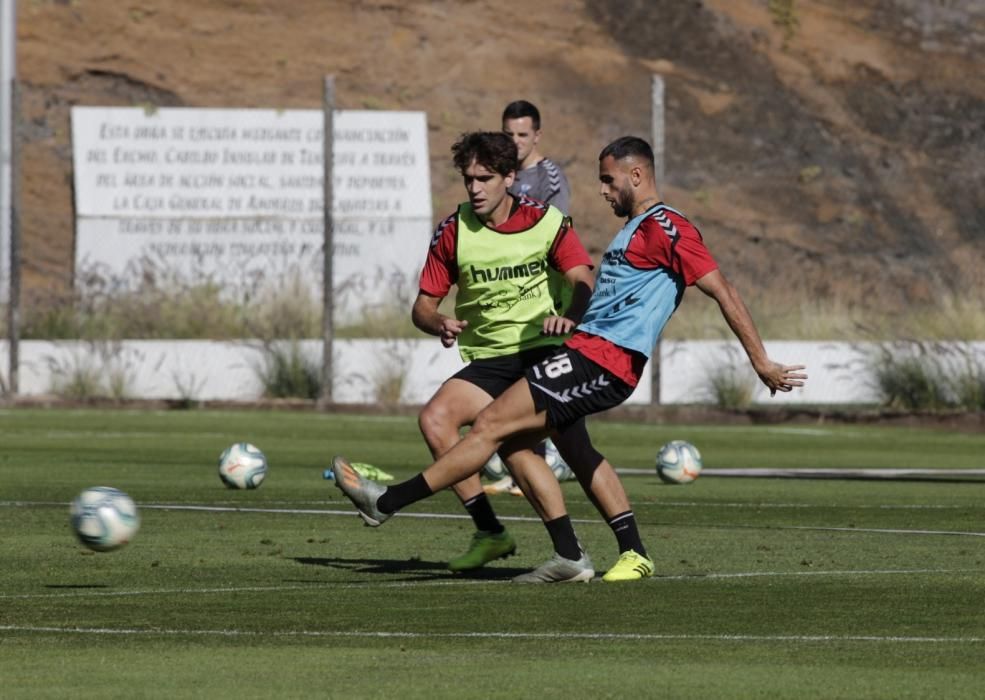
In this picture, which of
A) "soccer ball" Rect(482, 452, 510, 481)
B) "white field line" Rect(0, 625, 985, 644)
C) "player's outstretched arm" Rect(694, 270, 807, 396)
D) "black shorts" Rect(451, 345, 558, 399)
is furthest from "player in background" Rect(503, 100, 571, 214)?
"white field line" Rect(0, 625, 985, 644)

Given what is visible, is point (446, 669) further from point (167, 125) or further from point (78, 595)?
point (167, 125)

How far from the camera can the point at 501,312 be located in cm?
1058

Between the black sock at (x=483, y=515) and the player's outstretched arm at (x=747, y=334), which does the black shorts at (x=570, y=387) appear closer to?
the player's outstretched arm at (x=747, y=334)

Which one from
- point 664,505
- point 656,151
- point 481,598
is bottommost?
point 664,505

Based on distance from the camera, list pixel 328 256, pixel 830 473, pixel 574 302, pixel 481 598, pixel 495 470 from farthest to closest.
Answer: pixel 328 256
pixel 830 473
pixel 495 470
pixel 574 302
pixel 481 598

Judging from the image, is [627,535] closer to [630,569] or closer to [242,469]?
[630,569]

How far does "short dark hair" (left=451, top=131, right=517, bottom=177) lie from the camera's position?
1034cm

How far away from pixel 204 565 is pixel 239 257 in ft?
97.5

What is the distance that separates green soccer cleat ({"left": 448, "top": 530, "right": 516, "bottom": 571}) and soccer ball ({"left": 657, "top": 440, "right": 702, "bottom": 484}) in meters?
5.91

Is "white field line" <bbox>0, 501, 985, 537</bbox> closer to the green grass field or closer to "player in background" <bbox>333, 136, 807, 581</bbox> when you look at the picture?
the green grass field

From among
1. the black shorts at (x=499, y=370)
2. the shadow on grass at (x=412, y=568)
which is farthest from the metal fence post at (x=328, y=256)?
the black shorts at (x=499, y=370)

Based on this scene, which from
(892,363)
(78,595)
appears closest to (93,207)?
(892,363)

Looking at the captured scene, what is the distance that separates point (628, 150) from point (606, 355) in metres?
0.96

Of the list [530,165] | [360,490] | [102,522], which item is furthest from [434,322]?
[530,165]
